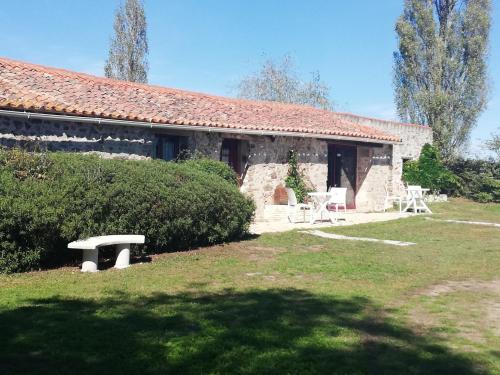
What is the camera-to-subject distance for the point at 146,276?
21.5ft

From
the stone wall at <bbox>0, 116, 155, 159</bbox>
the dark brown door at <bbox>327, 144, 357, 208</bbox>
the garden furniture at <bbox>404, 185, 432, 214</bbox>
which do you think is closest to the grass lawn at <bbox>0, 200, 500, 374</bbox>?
the stone wall at <bbox>0, 116, 155, 159</bbox>

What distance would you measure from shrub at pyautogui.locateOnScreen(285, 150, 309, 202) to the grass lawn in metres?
7.00

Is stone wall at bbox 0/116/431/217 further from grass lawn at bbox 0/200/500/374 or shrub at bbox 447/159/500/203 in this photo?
grass lawn at bbox 0/200/500/374

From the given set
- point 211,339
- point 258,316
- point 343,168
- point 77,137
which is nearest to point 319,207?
point 343,168

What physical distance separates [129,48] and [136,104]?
19.0m

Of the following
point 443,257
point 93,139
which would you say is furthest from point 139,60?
point 443,257

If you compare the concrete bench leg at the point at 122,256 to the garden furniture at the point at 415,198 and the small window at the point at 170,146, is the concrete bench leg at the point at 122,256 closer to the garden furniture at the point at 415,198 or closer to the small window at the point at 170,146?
the small window at the point at 170,146

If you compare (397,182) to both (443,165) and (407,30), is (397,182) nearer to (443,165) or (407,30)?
(443,165)

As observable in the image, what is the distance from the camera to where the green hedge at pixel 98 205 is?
6.52 meters

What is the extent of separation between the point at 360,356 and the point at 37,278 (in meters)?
4.33

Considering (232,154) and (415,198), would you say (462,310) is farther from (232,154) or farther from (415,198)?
(415,198)

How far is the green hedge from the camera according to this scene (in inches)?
257

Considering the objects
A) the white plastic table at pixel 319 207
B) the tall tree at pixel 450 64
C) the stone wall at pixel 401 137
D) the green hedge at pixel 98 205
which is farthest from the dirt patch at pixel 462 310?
the tall tree at pixel 450 64

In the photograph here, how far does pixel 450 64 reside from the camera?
2545 centimetres
